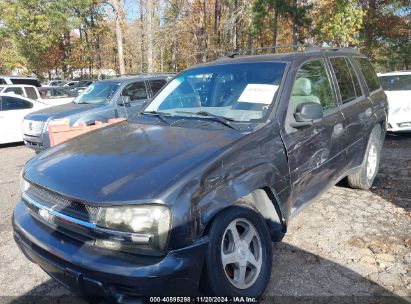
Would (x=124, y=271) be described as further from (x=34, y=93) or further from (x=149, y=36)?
(x=149, y=36)

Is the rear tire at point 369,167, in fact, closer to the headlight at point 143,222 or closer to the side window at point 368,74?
the side window at point 368,74

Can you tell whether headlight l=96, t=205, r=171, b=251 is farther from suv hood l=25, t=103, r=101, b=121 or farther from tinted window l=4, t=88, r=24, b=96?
tinted window l=4, t=88, r=24, b=96

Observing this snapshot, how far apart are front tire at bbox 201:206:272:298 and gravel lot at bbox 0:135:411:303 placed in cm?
27

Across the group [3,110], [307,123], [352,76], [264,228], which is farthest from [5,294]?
[3,110]

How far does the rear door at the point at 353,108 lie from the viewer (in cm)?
417

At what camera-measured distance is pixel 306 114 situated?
3203mm

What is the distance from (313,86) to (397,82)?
6590 millimetres

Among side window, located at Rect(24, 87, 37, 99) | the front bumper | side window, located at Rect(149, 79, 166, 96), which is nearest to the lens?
the front bumper

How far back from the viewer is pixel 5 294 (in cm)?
315

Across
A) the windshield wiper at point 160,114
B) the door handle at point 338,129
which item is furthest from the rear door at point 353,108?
the windshield wiper at point 160,114

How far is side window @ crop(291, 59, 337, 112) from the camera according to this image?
138 inches

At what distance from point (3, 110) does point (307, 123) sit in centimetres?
977

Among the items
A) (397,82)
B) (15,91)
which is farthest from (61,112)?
(397,82)

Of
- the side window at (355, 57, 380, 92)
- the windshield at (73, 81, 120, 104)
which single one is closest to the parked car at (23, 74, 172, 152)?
→ the windshield at (73, 81, 120, 104)
